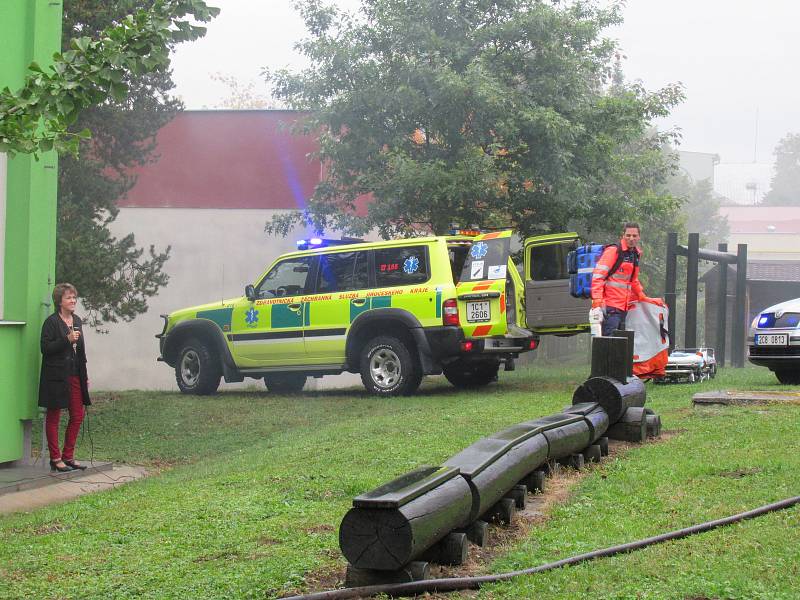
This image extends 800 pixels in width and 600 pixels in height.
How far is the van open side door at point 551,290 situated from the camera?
15430mm

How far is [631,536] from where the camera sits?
5301 millimetres

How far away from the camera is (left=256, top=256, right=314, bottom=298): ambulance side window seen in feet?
49.8

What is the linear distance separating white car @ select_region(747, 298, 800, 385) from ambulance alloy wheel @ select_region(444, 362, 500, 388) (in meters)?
4.19

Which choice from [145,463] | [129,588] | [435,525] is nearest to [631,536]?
A: [435,525]

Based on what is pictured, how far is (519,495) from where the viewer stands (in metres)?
6.14

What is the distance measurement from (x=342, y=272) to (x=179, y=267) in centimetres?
1105

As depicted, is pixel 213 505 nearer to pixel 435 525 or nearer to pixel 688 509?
pixel 435 525

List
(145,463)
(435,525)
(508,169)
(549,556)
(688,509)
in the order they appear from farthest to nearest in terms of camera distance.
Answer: (508,169)
(145,463)
(688,509)
(549,556)
(435,525)

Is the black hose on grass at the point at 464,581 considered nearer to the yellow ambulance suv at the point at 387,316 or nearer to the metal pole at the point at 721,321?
the yellow ambulance suv at the point at 387,316

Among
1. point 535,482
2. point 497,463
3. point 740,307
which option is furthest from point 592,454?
point 740,307

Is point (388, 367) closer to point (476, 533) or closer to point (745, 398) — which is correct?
point (745, 398)

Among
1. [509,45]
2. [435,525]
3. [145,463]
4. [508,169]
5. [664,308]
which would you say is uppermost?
[509,45]

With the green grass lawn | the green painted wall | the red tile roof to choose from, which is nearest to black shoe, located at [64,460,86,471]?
the green painted wall

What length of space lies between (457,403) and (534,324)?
324 cm
